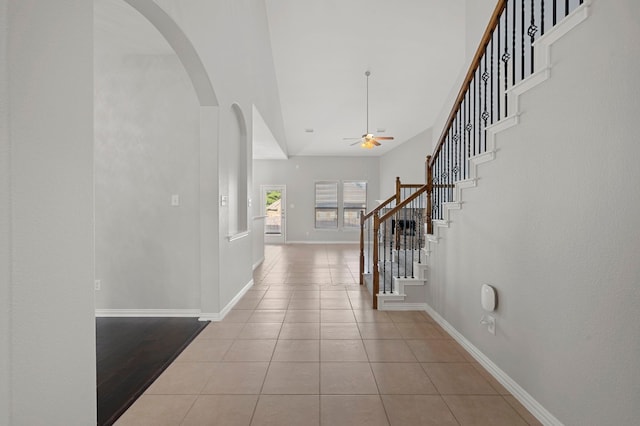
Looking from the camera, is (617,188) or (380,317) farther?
(380,317)

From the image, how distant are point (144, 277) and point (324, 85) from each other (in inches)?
220

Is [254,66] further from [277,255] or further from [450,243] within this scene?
[277,255]

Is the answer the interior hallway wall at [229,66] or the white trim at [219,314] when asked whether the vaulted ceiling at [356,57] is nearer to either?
the interior hallway wall at [229,66]

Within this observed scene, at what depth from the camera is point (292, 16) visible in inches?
234

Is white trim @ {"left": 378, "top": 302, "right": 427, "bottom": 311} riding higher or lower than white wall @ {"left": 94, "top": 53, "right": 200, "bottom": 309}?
lower

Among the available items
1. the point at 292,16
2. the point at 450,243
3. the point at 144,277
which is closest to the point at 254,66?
the point at 292,16

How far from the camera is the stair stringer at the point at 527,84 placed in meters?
1.78

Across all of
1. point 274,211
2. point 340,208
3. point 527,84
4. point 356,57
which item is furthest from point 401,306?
point 274,211

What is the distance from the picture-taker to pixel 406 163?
407 inches

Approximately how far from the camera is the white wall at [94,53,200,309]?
12.6 feet

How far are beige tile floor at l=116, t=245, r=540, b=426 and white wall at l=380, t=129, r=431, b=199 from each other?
6.56 m

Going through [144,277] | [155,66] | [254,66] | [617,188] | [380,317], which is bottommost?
[380,317]

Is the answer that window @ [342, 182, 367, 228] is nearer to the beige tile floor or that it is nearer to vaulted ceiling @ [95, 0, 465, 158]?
vaulted ceiling @ [95, 0, 465, 158]

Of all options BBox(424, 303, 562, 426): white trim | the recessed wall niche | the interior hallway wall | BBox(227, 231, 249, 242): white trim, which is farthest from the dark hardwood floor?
BBox(424, 303, 562, 426): white trim
